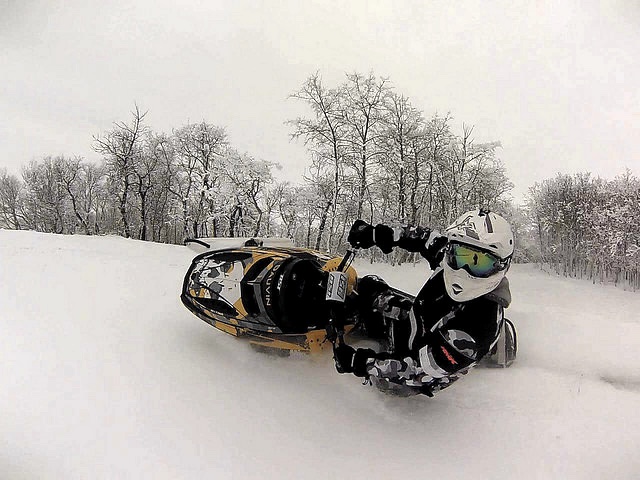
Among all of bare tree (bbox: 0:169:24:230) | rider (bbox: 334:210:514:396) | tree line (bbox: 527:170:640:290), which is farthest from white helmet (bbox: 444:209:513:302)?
bare tree (bbox: 0:169:24:230)

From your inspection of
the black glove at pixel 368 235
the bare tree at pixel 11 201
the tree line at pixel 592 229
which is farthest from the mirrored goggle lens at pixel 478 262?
the bare tree at pixel 11 201

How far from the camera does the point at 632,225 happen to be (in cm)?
115

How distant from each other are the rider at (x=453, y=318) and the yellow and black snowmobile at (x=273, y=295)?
0.11m

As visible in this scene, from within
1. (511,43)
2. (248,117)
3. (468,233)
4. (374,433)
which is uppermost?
(511,43)

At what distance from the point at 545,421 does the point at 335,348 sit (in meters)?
0.44

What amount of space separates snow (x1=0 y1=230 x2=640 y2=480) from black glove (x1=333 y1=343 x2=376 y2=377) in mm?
108

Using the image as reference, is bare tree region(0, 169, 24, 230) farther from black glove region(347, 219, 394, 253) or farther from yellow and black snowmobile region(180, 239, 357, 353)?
black glove region(347, 219, 394, 253)

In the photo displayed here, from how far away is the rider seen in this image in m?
0.85

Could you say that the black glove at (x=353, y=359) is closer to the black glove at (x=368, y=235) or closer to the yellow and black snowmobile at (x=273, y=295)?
the yellow and black snowmobile at (x=273, y=295)

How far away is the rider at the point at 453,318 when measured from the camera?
85cm

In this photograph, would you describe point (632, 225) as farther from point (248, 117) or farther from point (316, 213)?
point (248, 117)

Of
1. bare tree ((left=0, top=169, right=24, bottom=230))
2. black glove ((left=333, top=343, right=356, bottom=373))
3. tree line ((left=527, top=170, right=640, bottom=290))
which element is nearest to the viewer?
black glove ((left=333, top=343, right=356, bottom=373))

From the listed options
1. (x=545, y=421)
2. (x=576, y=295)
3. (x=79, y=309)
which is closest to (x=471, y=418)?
(x=545, y=421)

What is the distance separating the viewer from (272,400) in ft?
3.19
